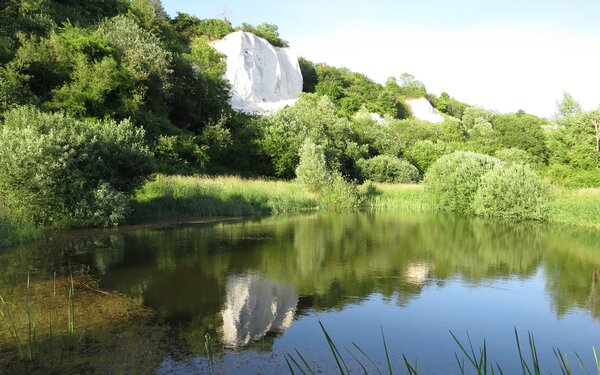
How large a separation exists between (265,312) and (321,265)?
13.2ft

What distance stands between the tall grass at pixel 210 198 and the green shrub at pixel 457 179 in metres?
7.81

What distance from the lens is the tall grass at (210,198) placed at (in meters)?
20.3

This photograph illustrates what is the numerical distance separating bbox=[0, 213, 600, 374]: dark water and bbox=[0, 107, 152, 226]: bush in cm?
105

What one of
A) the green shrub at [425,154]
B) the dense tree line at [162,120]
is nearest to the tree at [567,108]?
the dense tree line at [162,120]

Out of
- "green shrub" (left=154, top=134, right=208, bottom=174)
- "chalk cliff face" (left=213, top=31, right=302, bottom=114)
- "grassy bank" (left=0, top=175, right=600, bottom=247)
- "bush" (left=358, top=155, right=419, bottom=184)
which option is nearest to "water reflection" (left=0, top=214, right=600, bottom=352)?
"grassy bank" (left=0, top=175, right=600, bottom=247)

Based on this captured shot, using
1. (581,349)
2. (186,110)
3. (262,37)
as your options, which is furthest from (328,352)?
(262,37)

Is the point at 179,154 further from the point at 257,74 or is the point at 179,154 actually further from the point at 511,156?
the point at 511,156

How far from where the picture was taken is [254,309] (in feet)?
26.0

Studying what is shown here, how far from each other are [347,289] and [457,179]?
1928 centimetres

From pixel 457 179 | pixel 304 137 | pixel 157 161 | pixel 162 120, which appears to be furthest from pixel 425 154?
pixel 157 161

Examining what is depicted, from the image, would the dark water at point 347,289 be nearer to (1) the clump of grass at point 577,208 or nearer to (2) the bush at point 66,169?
(2) the bush at point 66,169

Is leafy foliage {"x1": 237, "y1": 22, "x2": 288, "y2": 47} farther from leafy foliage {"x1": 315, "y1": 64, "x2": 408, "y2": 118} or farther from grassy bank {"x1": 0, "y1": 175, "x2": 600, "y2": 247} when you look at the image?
grassy bank {"x1": 0, "y1": 175, "x2": 600, "y2": 247}

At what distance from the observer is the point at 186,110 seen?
38.7 metres

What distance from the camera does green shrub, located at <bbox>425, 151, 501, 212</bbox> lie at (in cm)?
2627
